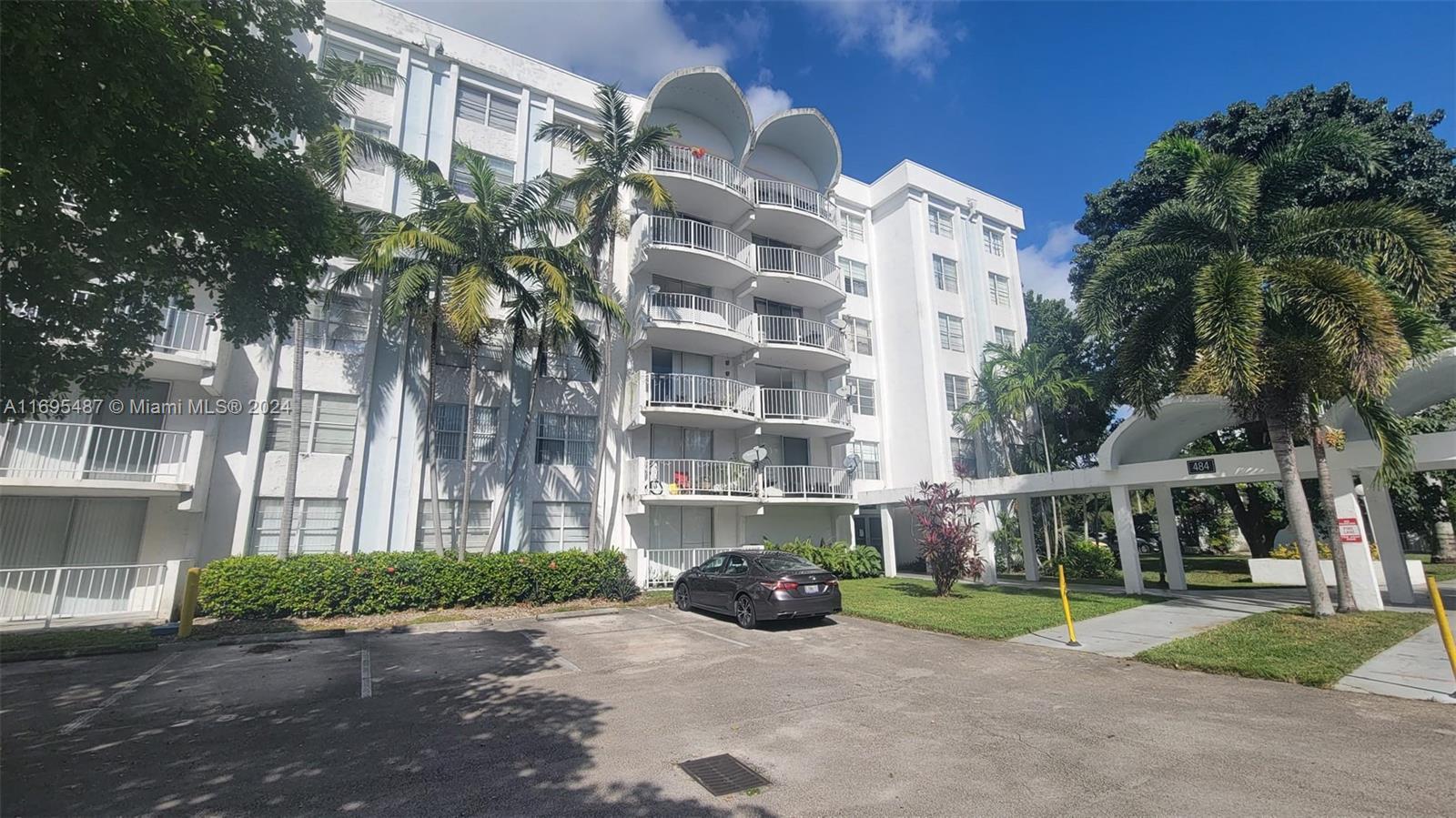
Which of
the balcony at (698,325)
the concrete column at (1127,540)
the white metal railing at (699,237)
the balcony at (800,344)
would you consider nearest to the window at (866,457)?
the balcony at (800,344)

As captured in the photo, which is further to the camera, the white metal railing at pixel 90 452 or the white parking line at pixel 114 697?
the white metal railing at pixel 90 452

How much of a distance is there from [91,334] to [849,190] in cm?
2616

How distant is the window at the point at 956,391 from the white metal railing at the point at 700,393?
1007cm

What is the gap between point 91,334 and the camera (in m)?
7.20

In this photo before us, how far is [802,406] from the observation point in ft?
68.9

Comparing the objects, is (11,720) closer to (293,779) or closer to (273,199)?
(293,779)

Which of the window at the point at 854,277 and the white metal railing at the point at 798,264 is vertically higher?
the window at the point at 854,277

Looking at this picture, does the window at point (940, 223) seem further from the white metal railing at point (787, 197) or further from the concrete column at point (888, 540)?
the concrete column at point (888, 540)

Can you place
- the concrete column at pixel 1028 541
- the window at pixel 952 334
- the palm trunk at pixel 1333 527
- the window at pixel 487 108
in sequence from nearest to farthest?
1. the palm trunk at pixel 1333 527
2. the window at pixel 487 108
3. the concrete column at pixel 1028 541
4. the window at pixel 952 334

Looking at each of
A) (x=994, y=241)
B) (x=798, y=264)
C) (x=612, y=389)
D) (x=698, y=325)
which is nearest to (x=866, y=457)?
(x=798, y=264)

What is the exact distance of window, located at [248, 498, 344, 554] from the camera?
1474cm

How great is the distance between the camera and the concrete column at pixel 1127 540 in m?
15.0

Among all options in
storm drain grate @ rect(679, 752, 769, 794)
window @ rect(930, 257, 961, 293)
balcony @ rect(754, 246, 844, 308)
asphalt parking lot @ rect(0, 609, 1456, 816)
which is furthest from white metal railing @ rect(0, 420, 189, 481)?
window @ rect(930, 257, 961, 293)

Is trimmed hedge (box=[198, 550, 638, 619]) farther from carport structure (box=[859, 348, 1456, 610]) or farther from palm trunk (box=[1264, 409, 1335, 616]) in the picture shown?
palm trunk (box=[1264, 409, 1335, 616])
